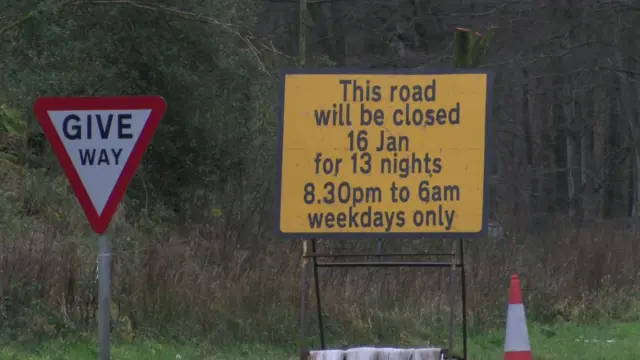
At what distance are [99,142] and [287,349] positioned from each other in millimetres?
5718

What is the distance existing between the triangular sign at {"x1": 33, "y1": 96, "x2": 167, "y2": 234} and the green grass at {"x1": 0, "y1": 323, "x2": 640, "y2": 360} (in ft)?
12.8

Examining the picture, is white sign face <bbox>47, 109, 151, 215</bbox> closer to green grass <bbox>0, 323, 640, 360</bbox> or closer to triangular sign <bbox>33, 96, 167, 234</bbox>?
triangular sign <bbox>33, 96, 167, 234</bbox>

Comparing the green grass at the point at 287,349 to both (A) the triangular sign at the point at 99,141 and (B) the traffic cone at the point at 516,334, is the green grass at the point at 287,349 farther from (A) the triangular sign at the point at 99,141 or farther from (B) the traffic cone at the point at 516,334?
(A) the triangular sign at the point at 99,141

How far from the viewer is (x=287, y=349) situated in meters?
11.9

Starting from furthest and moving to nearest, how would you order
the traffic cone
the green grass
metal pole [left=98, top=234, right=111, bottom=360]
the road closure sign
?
the green grass → the traffic cone → the road closure sign → metal pole [left=98, top=234, right=111, bottom=360]

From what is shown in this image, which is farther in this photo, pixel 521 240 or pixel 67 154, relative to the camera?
pixel 521 240

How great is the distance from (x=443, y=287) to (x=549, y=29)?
624 inches

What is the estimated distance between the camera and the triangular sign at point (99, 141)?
6.53 m

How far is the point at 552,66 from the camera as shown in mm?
34594

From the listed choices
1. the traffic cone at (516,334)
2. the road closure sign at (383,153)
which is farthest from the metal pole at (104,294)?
the traffic cone at (516,334)

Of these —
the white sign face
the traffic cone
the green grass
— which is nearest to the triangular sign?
the white sign face

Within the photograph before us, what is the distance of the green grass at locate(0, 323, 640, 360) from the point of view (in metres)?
10.6

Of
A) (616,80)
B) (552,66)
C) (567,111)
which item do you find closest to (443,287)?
(552,66)

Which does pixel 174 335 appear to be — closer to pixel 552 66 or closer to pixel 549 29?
pixel 549 29
